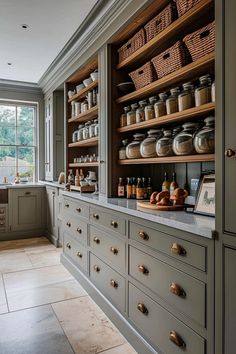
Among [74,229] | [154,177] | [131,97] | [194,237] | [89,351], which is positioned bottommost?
[89,351]

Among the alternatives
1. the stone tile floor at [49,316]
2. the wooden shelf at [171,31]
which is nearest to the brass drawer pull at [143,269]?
the stone tile floor at [49,316]

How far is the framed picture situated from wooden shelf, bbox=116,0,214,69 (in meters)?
1.00

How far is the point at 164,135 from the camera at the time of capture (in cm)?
215

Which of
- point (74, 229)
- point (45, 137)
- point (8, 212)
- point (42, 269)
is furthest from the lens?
point (45, 137)

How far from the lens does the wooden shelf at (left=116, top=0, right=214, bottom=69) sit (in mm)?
1651

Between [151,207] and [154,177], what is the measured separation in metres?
0.82

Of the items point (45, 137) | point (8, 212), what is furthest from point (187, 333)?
point (45, 137)

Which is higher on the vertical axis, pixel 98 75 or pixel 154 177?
pixel 98 75

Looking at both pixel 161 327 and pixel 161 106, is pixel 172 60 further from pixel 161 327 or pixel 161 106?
pixel 161 327

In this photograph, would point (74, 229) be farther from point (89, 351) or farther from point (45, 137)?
point (45, 137)

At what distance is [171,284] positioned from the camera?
1.52 m

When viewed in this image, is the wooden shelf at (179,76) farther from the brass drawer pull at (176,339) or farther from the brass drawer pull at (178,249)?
the brass drawer pull at (176,339)

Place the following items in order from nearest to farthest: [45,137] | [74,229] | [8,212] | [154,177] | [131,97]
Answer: [131,97] → [154,177] → [74,229] → [8,212] → [45,137]

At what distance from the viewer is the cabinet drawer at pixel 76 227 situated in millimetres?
2826
